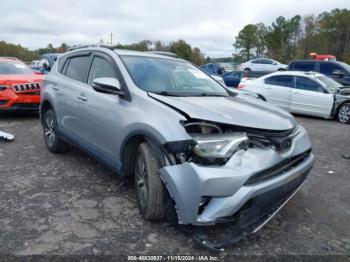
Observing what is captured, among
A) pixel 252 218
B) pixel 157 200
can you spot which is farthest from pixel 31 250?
pixel 252 218

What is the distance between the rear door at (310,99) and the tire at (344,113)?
0.91ft

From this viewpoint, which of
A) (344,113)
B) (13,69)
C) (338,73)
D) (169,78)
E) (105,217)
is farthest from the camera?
(338,73)

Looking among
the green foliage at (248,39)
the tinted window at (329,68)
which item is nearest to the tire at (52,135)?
the tinted window at (329,68)

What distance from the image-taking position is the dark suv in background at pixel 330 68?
475 inches

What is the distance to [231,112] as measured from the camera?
2.98 m

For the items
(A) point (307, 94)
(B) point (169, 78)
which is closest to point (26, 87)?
(B) point (169, 78)

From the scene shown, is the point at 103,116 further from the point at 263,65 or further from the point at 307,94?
the point at 263,65

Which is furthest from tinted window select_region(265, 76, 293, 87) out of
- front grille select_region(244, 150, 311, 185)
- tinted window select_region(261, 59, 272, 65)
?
tinted window select_region(261, 59, 272, 65)

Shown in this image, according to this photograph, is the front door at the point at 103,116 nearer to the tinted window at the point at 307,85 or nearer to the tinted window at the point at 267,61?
the tinted window at the point at 307,85

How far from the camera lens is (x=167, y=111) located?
289cm

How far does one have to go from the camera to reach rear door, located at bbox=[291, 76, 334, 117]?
9.30 m

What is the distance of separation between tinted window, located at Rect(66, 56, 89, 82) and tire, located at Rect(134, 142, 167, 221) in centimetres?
180

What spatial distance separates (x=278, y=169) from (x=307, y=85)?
774 cm

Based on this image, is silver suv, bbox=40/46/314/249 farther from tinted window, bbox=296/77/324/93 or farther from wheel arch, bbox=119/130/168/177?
tinted window, bbox=296/77/324/93
